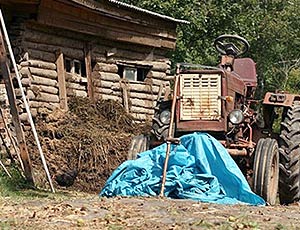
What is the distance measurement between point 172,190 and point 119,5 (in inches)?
332

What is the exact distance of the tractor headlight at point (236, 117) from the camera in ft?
34.2

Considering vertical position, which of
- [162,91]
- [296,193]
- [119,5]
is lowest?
[296,193]

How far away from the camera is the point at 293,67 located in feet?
128

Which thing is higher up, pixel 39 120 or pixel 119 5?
pixel 119 5

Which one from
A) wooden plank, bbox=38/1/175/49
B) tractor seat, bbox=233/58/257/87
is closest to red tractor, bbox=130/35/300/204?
tractor seat, bbox=233/58/257/87

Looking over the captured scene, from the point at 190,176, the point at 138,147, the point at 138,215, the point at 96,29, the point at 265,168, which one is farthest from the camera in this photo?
the point at 96,29

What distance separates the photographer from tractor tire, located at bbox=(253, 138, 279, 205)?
386 inches

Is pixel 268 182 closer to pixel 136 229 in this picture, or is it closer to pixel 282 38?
pixel 136 229

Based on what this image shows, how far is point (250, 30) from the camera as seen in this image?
27844mm

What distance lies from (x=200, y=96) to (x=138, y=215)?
3.81 m

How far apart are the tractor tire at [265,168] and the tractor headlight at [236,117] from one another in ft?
1.49

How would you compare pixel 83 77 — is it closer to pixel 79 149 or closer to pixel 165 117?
pixel 79 149

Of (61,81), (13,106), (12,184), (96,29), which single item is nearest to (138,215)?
(13,106)

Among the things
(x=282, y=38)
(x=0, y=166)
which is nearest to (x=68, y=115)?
(x=0, y=166)
